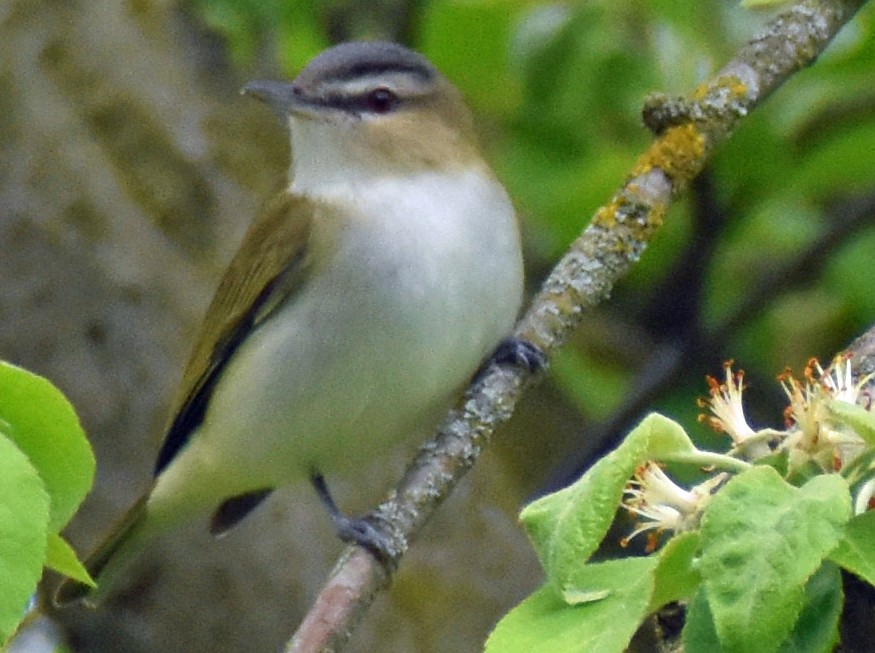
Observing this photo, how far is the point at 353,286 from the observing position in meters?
3.48

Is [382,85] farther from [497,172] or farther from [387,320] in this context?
[497,172]

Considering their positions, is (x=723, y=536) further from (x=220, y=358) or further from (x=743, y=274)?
(x=743, y=274)

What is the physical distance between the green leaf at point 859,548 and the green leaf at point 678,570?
0.15 meters

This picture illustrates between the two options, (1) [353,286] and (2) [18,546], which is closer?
(2) [18,546]

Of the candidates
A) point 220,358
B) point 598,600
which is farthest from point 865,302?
point 598,600

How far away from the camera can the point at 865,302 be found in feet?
15.4

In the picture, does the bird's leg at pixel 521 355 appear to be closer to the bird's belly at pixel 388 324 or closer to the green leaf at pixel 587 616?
the bird's belly at pixel 388 324

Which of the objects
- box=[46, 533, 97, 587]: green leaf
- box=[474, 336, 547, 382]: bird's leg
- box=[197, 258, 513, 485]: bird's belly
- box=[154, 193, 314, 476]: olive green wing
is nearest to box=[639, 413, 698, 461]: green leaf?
box=[46, 533, 97, 587]: green leaf

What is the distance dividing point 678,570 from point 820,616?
0.16 metres

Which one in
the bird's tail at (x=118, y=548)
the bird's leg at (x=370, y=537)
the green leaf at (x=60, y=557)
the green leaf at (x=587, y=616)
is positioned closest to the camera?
the green leaf at (x=587, y=616)

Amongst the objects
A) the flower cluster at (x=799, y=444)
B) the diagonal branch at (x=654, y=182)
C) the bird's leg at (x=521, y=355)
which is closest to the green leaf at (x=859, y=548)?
the flower cluster at (x=799, y=444)

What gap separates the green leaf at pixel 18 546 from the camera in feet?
5.26

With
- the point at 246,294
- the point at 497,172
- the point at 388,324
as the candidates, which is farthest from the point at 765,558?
the point at 497,172

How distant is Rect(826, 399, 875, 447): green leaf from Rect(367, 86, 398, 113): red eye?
2401 millimetres
